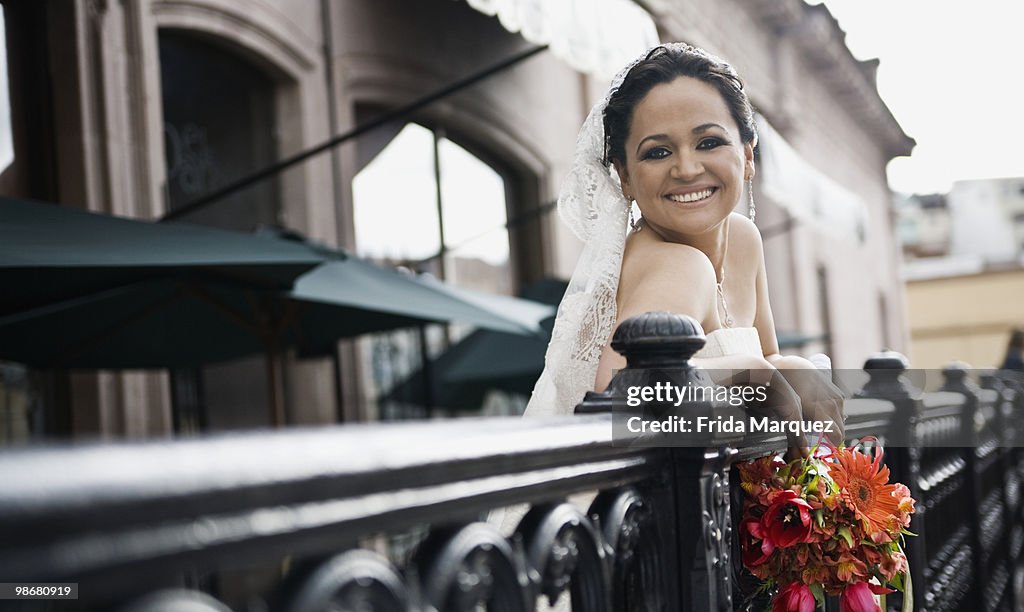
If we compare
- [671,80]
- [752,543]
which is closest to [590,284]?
[671,80]

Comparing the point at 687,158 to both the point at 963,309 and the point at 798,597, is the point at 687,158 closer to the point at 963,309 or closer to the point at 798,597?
the point at 798,597

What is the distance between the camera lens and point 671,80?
216 cm

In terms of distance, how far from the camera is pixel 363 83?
8312mm

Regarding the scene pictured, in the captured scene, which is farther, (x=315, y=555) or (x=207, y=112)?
(x=207, y=112)

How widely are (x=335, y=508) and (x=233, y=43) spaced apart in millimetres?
6833

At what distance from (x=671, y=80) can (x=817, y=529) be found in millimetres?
932

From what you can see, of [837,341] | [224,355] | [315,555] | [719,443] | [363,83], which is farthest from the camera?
[837,341]

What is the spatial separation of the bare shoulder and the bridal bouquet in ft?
1.08

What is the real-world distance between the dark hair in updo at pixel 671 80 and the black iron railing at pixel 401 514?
0.71 metres

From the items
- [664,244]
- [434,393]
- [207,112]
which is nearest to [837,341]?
[434,393]

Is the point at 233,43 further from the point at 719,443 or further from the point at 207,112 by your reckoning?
the point at 719,443

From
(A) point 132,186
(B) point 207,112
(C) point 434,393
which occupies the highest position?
(B) point 207,112

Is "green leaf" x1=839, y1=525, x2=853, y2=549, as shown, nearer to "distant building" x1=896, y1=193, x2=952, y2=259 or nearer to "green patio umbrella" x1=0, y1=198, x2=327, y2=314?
Result: "green patio umbrella" x1=0, y1=198, x2=327, y2=314

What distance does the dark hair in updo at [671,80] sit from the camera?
7.09 feet
